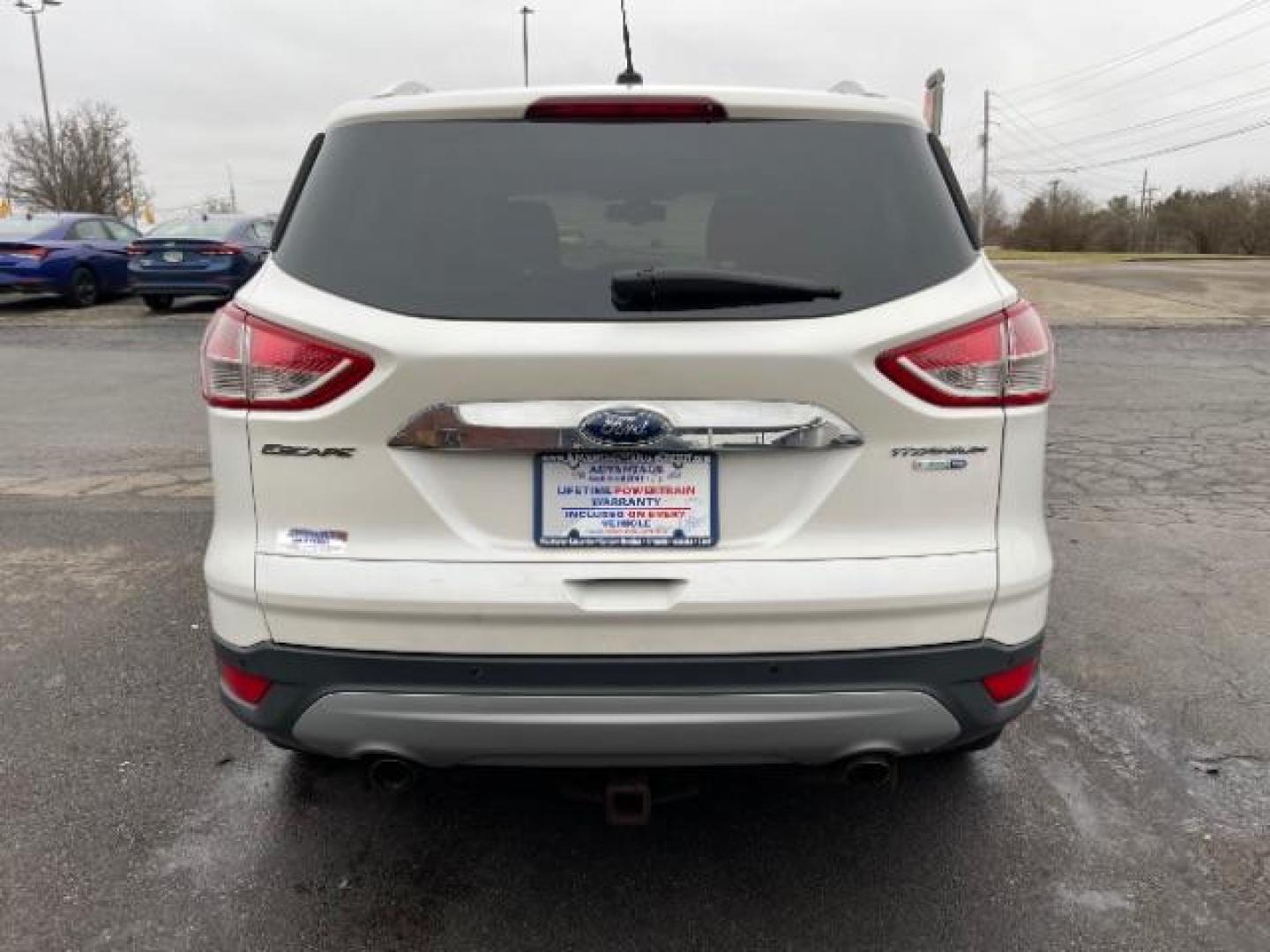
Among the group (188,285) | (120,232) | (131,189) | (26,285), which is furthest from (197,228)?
(131,189)

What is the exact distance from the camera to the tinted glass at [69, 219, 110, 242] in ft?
56.0

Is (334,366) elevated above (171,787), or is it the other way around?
(334,366)

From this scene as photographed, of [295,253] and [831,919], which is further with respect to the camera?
[831,919]

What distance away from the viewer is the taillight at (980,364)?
217 cm

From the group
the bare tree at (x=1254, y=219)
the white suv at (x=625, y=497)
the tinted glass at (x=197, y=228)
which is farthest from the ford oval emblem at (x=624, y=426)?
the bare tree at (x=1254, y=219)

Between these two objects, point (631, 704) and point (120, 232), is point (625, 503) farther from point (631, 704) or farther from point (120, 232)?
point (120, 232)

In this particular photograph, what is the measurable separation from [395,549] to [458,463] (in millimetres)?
219

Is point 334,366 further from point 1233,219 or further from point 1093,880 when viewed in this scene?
point 1233,219

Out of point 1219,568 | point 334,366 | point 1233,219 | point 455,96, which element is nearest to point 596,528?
point 334,366

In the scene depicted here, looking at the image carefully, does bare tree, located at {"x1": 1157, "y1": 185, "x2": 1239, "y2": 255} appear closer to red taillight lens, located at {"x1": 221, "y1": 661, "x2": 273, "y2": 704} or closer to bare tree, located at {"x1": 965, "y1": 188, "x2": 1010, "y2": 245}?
bare tree, located at {"x1": 965, "y1": 188, "x2": 1010, "y2": 245}

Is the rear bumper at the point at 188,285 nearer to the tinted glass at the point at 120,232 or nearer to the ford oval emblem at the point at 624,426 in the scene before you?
the tinted glass at the point at 120,232

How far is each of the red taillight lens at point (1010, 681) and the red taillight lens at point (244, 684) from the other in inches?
60.4

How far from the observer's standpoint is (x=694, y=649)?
215cm

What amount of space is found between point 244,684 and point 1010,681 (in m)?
1.66
